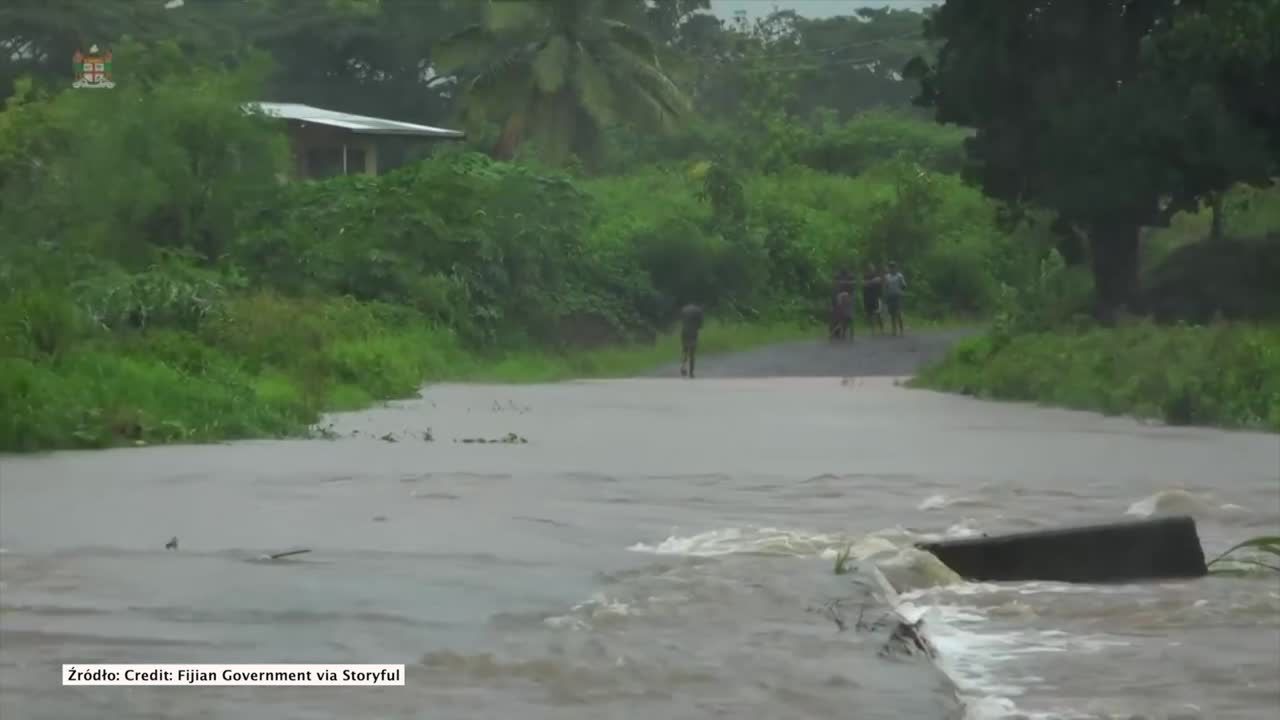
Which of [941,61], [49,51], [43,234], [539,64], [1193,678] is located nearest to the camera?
[1193,678]

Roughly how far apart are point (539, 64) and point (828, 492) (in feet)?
122

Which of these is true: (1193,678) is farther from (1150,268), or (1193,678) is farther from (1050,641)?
(1150,268)

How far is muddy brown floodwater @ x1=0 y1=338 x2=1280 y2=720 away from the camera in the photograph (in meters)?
8.99

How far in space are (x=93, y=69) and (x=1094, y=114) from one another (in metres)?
23.4

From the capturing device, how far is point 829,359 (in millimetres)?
46406

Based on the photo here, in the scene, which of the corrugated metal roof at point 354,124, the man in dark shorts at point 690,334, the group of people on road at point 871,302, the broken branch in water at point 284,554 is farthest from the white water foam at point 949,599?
the corrugated metal roof at point 354,124

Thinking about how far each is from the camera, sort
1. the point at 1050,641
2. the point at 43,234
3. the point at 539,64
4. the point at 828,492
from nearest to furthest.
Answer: the point at 1050,641 < the point at 828,492 < the point at 43,234 < the point at 539,64

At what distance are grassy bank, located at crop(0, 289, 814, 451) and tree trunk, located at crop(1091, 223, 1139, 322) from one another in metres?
10.7

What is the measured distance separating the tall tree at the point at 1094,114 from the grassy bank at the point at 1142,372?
6.09ft

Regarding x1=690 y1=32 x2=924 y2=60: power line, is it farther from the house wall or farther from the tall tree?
the tall tree

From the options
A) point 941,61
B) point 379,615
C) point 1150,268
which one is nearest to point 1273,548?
point 379,615

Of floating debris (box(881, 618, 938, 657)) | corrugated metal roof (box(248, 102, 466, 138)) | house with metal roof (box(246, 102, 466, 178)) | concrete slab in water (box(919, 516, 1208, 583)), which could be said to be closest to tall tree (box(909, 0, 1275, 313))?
corrugated metal roof (box(248, 102, 466, 138))

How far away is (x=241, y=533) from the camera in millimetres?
14172

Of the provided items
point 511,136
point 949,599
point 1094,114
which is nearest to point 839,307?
point 511,136
